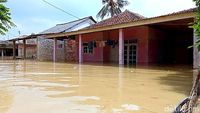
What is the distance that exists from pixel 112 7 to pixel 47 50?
10.4 m

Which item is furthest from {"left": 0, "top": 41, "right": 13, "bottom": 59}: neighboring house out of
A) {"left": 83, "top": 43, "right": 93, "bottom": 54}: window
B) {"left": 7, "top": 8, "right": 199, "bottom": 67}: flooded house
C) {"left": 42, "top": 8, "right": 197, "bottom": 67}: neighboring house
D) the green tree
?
the green tree

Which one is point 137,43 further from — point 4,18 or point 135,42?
point 4,18

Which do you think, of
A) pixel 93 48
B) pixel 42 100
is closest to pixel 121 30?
pixel 93 48

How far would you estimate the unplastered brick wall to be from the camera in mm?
35562

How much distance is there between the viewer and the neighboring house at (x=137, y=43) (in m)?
23.1

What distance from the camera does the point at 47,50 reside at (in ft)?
120

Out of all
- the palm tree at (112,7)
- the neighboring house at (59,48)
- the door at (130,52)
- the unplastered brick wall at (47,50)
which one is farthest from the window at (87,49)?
the palm tree at (112,7)

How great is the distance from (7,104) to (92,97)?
6.86 ft

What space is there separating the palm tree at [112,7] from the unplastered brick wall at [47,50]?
7.51 m

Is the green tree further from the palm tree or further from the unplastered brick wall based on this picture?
the palm tree

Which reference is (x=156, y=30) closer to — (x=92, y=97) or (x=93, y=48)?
(x=93, y=48)

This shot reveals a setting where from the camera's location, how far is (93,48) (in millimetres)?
29000

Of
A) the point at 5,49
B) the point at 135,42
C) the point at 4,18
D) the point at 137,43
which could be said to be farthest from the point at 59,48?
the point at 4,18

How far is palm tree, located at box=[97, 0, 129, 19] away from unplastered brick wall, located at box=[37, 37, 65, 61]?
295 inches
